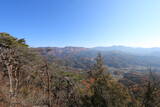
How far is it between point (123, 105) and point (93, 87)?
4.15 feet

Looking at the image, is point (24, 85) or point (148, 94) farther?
point (24, 85)

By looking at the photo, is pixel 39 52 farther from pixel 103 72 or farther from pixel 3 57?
pixel 103 72

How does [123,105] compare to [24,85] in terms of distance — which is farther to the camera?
[24,85]

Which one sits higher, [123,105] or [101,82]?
[101,82]

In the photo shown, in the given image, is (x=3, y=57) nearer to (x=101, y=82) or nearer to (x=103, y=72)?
(x=101, y=82)

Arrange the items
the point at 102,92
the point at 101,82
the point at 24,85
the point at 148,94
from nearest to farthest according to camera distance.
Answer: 1. the point at 148,94
2. the point at 102,92
3. the point at 101,82
4. the point at 24,85

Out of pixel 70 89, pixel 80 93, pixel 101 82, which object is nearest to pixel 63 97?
pixel 70 89

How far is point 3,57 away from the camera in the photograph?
12.9 feet

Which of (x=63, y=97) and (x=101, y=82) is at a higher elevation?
(x=101, y=82)

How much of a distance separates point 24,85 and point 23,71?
0.63m

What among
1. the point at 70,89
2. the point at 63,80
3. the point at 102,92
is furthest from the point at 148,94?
the point at 63,80

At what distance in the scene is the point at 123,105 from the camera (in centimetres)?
393

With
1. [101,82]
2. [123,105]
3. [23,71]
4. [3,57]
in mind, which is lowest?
[123,105]

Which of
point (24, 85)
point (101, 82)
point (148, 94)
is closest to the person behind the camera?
point (148, 94)
